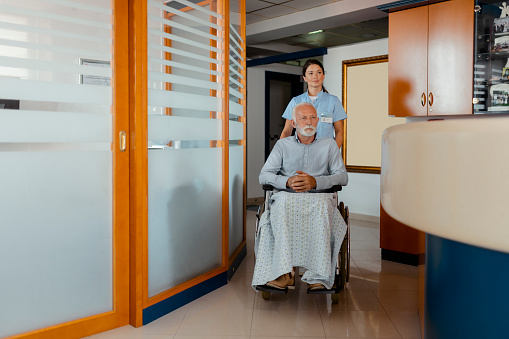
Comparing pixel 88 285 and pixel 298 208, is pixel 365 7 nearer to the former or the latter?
pixel 298 208

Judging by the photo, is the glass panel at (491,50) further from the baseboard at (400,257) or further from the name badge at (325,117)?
the baseboard at (400,257)

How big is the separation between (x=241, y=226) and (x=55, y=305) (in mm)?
2103

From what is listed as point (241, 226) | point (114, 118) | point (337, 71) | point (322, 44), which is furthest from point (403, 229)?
point (322, 44)

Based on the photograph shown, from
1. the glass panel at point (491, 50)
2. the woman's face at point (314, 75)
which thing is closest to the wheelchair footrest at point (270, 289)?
the woman's face at point (314, 75)

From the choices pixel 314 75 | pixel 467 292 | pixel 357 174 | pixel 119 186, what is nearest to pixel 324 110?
pixel 314 75

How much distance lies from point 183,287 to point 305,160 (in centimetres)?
121

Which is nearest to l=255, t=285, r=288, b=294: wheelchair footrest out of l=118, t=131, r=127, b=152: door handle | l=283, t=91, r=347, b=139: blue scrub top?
l=118, t=131, r=127, b=152: door handle

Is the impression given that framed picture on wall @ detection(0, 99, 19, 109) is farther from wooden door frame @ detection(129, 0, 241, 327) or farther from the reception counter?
the reception counter

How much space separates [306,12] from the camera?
6.23 metres

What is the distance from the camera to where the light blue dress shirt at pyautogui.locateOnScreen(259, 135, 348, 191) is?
3.23 metres

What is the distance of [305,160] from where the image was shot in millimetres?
3260

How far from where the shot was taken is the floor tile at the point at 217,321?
2.61 metres

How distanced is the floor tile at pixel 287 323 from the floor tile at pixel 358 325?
0.06 m

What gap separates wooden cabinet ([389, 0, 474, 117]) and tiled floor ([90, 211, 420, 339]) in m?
1.47
